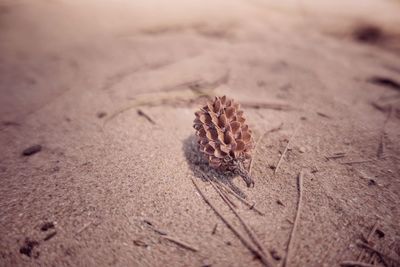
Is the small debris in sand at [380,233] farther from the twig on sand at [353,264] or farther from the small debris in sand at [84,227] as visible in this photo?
the small debris in sand at [84,227]

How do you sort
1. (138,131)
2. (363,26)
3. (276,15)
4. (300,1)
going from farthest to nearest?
(300,1) < (276,15) < (363,26) < (138,131)

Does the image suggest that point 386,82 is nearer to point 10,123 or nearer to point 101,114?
point 101,114

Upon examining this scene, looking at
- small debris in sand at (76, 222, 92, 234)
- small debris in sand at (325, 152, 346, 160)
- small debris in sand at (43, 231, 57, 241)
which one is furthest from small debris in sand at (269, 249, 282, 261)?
small debris in sand at (43, 231, 57, 241)

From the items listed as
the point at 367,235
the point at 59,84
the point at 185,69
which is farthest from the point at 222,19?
the point at 367,235

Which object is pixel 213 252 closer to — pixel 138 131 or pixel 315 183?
pixel 315 183

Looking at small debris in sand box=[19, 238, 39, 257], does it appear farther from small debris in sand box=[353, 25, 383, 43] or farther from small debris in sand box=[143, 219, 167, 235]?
small debris in sand box=[353, 25, 383, 43]

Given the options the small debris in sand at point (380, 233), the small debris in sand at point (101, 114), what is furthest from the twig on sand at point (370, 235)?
the small debris in sand at point (101, 114)

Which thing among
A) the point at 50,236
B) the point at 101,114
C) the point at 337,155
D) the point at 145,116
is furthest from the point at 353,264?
the point at 101,114
